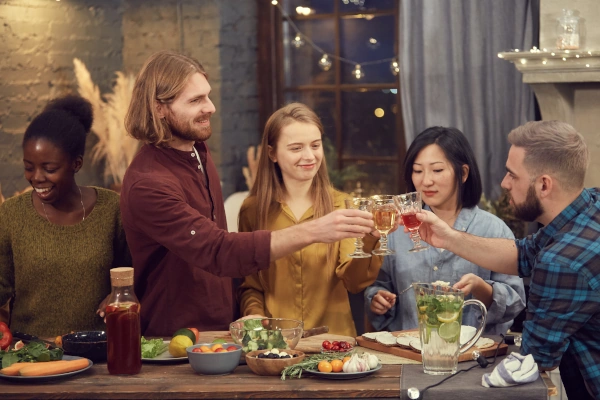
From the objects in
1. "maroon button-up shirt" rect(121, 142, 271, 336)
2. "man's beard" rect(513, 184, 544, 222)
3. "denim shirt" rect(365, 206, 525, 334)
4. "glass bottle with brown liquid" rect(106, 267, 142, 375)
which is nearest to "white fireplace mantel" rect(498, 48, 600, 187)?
"denim shirt" rect(365, 206, 525, 334)

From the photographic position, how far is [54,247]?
2.85 meters

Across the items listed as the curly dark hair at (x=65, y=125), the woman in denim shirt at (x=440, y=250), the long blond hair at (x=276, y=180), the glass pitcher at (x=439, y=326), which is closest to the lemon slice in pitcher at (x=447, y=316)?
the glass pitcher at (x=439, y=326)

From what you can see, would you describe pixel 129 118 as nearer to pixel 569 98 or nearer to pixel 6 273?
pixel 6 273

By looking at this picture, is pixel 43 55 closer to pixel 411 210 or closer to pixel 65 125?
pixel 65 125

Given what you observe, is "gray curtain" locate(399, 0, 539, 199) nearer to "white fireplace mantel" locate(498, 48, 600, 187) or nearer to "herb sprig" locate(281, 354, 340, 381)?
"white fireplace mantel" locate(498, 48, 600, 187)

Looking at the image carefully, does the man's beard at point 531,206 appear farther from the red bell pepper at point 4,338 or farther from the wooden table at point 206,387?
the red bell pepper at point 4,338

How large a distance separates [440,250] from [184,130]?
949 mm

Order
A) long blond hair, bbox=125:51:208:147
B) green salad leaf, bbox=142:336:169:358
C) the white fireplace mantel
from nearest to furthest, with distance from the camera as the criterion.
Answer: green salad leaf, bbox=142:336:169:358 < long blond hair, bbox=125:51:208:147 < the white fireplace mantel

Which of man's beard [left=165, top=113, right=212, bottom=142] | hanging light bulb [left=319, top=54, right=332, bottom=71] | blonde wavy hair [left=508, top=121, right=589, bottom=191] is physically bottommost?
blonde wavy hair [left=508, top=121, right=589, bottom=191]

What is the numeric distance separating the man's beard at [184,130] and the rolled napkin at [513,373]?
1141 millimetres

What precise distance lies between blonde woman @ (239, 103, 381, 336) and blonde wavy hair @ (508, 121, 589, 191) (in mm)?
700

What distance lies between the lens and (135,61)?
5598 millimetres

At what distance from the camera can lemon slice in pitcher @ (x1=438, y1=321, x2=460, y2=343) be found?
7.09 feet

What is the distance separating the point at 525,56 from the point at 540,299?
212 centimetres
